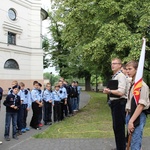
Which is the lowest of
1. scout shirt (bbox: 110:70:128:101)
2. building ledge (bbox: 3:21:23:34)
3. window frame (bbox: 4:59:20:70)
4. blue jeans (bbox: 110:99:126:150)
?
blue jeans (bbox: 110:99:126:150)

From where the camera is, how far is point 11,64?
32.9m

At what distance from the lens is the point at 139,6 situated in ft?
48.0

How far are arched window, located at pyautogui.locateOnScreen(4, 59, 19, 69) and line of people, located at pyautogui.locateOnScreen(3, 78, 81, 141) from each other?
59.8ft

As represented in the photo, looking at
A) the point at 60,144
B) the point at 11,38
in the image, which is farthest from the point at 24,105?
the point at 11,38

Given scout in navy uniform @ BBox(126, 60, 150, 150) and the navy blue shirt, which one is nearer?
scout in navy uniform @ BBox(126, 60, 150, 150)

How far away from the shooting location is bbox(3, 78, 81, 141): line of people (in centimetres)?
877

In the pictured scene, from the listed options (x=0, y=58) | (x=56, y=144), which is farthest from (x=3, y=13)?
(x=56, y=144)

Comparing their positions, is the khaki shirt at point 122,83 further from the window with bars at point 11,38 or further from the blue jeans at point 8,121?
the window with bars at point 11,38

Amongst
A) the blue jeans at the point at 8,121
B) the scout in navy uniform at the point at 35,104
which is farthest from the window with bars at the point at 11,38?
the blue jeans at the point at 8,121

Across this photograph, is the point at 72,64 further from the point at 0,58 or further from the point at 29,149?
the point at 29,149

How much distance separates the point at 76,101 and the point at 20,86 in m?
6.48

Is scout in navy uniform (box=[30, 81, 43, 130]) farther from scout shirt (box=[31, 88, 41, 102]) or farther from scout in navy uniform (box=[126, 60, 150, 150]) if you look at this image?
scout in navy uniform (box=[126, 60, 150, 150])

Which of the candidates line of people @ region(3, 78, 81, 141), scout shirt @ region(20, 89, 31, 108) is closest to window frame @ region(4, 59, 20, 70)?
line of people @ region(3, 78, 81, 141)

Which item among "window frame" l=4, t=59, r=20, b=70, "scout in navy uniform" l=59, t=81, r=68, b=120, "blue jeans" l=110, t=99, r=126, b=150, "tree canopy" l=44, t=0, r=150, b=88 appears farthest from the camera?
"window frame" l=4, t=59, r=20, b=70
